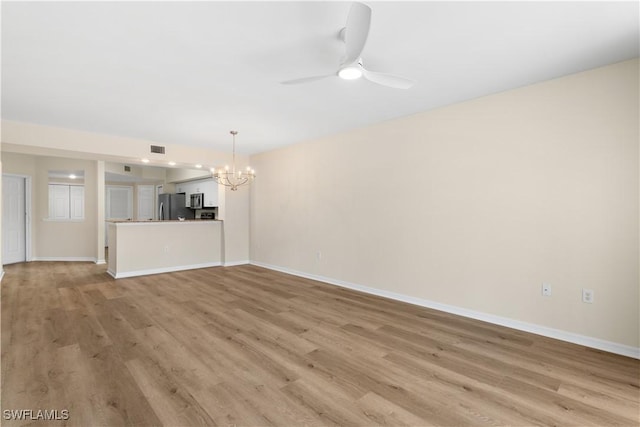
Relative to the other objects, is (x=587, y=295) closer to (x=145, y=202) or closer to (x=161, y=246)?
(x=161, y=246)

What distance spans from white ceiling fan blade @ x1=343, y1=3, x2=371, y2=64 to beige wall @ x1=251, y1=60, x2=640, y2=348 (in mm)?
2117

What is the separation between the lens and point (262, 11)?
1.98 metres

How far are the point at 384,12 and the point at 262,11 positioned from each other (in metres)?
Answer: 0.81

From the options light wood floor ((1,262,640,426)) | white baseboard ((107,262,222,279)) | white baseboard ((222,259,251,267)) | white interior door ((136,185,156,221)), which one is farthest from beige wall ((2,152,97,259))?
light wood floor ((1,262,640,426))

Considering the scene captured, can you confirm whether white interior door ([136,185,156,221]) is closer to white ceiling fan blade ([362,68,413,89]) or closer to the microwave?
the microwave

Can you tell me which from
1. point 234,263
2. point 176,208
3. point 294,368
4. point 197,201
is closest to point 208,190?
point 197,201

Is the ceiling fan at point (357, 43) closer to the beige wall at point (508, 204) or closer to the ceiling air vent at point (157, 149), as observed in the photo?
the beige wall at point (508, 204)

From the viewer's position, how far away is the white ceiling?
1990 mm

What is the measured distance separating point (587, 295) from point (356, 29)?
10.2 ft

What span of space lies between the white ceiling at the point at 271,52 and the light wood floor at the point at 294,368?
2.51 m

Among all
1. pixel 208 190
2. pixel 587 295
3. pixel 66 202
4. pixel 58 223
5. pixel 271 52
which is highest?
pixel 271 52

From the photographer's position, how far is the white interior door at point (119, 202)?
32.4 feet

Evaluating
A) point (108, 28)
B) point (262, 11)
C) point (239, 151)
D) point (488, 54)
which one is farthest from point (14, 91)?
point (488, 54)

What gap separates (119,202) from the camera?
33.1 feet
